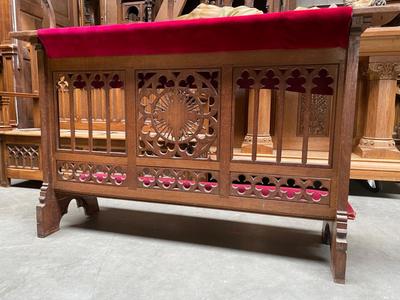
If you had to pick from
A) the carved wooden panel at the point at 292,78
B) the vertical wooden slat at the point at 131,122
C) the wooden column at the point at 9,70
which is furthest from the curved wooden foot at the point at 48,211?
the wooden column at the point at 9,70

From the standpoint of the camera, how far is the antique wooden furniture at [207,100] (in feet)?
3.88

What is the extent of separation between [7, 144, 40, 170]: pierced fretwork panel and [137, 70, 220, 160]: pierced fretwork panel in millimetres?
1644

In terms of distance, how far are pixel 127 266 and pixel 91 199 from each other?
30.1 inches

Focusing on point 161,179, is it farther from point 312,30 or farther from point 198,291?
point 312,30

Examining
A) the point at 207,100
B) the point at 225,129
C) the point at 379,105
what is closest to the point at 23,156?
the point at 207,100

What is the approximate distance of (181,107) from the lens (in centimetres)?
139

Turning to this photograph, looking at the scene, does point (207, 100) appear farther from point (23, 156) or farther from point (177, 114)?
point (23, 156)

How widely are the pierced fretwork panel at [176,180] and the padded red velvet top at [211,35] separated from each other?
1.74 ft

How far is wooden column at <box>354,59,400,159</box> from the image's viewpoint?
243 cm

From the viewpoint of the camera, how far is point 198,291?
1.11m

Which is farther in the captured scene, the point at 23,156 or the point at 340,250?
the point at 23,156

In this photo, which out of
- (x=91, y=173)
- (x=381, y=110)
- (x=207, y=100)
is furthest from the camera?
(x=381, y=110)

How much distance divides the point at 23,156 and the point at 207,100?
200 centimetres

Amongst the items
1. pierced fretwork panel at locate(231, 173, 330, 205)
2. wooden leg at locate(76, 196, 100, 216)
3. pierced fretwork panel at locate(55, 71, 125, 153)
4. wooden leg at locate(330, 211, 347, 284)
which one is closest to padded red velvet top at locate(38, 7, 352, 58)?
pierced fretwork panel at locate(55, 71, 125, 153)
